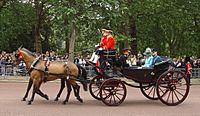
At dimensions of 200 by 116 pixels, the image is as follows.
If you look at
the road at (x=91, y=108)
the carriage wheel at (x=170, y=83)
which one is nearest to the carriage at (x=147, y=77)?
the carriage wheel at (x=170, y=83)

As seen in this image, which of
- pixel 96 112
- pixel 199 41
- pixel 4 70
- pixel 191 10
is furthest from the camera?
pixel 199 41

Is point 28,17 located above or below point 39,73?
above

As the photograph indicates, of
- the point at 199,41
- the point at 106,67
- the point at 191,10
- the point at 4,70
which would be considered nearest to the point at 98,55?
the point at 106,67

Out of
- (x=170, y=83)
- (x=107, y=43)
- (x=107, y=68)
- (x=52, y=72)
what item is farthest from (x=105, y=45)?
(x=170, y=83)

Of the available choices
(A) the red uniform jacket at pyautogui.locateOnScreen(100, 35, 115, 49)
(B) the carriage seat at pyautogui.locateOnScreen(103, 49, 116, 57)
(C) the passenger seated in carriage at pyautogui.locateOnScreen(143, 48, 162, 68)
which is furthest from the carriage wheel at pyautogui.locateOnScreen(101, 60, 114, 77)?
(C) the passenger seated in carriage at pyautogui.locateOnScreen(143, 48, 162, 68)

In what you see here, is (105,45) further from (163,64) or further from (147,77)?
(163,64)

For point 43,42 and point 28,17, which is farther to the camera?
point 43,42

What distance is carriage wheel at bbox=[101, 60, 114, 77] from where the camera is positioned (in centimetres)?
1231

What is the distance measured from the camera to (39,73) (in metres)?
12.4

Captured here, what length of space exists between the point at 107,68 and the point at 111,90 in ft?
2.49

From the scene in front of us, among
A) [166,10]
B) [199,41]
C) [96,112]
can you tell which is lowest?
[96,112]

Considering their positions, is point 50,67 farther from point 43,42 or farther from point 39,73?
point 43,42

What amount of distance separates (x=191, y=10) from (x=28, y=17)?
1510 centimetres

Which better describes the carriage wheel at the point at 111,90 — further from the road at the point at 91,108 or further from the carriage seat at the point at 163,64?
the carriage seat at the point at 163,64
